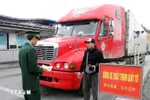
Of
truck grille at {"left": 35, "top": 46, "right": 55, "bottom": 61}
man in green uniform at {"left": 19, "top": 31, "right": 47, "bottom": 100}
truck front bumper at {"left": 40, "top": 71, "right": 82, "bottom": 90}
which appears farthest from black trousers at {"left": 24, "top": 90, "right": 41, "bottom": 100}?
truck grille at {"left": 35, "top": 46, "right": 55, "bottom": 61}

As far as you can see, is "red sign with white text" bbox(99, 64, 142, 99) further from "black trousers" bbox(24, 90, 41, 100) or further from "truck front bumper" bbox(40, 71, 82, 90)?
"black trousers" bbox(24, 90, 41, 100)

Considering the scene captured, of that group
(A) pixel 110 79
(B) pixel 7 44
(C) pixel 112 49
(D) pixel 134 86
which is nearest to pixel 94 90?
(A) pixel 110 79

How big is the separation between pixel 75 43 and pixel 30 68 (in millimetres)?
3769

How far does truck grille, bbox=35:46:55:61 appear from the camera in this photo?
7.26 m

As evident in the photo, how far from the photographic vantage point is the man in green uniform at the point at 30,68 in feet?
12.8

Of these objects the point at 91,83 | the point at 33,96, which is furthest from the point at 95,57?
the point at 33,96

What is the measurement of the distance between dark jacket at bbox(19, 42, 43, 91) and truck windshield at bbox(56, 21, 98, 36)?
4254 mm

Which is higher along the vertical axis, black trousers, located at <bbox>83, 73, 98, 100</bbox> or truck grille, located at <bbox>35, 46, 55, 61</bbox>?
truck grille, located at <bbox>35, 46, 55, 61</bbox>

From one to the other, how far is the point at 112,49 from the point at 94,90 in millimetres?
3839

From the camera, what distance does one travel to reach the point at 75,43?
24.7 ft

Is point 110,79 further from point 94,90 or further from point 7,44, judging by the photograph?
point 7,44

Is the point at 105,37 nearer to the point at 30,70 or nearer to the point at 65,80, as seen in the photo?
the point at 65,80

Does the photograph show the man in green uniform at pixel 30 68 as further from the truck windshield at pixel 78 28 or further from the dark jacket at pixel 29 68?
the truck windshield at pixel 78 28

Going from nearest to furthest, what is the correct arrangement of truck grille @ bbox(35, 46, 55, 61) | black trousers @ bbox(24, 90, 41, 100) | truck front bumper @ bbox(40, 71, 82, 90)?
black trousers @ bbox(24, 90, 41, 100) → truck front bumper @ bbox(40, 71, 82, 90) → truck grille @ bbox(35, 46, 55, 61)
